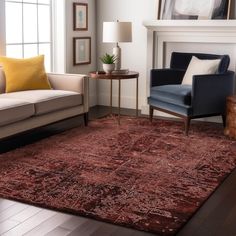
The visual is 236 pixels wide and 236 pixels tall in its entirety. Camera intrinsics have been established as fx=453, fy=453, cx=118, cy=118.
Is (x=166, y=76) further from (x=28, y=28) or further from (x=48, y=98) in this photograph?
(x=28, y=28)

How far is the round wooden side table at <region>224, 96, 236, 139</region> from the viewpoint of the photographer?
4688mm

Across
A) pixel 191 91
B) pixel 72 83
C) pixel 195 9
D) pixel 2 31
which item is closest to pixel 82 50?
pixel 72 83

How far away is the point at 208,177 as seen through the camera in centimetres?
351

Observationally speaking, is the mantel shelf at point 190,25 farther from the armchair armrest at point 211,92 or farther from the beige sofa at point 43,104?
the beige sofa at point 43,104

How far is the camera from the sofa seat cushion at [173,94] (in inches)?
188

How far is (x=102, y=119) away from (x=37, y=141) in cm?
130

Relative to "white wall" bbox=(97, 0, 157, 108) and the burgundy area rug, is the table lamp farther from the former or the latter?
the burgundy area rug

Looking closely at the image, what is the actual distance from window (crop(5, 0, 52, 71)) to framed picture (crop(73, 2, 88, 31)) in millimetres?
346

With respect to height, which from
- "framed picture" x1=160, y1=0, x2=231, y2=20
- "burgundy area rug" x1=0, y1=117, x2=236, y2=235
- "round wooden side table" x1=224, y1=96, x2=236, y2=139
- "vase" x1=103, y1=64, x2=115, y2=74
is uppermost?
"framed picture" x1=160, y1=0, x2=231, y2=20

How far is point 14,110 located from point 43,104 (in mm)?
440

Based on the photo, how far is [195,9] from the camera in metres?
5.54

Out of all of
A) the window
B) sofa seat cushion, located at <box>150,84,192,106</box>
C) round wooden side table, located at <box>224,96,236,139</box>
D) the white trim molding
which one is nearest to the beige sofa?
the white trim molding

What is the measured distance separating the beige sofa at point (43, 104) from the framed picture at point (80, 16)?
43.9 inches

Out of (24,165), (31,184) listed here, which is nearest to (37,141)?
(24,165)
